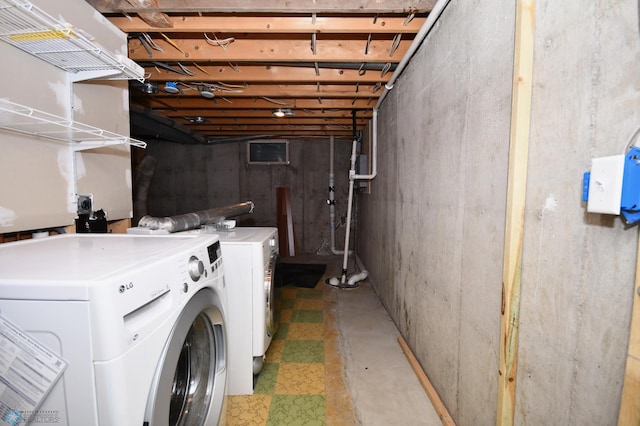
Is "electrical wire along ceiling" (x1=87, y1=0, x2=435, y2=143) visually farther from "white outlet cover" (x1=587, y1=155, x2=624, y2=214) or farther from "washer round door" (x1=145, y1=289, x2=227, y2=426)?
"washer round door" (x1=145, y1=289, x2=227, y2=426)

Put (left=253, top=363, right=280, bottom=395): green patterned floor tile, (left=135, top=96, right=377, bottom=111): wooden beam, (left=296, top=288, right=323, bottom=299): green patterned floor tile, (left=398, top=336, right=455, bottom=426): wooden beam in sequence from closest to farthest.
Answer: (left=398, top=336, right=455, bottom=426): wooden beam
(left=253, top=363, right=280, bottom=395): green patterned floor tile
(left=135, top=96, right=377, bottom=111): wooden beam
(left=296, top=288, right=323, bottom=299): green patterned floor tile

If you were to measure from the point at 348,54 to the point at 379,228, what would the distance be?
1.84 metres

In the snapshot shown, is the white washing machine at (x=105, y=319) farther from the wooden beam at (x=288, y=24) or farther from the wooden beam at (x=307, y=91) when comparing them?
the wooden beam at (x=307, y=91)

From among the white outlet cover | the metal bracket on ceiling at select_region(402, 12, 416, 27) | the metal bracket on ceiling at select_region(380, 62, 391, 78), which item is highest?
the metal bracket on ceiling at select_region(402, 12, 416, 27)

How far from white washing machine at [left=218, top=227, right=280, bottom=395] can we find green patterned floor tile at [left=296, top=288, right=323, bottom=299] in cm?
158

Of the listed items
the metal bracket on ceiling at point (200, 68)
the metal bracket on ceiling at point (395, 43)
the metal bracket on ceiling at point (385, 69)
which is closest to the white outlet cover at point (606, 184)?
the metal bracket on ceiling at point (395, 43)

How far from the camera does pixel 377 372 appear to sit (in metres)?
1.90

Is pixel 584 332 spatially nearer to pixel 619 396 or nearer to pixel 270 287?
pixel 619 396

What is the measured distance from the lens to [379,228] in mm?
3242

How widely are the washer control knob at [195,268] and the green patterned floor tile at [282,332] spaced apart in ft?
5.33

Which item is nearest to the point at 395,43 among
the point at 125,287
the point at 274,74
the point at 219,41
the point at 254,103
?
the point at 274,74

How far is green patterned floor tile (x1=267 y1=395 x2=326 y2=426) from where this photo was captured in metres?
1.50

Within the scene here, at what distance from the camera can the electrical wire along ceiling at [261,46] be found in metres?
1.63

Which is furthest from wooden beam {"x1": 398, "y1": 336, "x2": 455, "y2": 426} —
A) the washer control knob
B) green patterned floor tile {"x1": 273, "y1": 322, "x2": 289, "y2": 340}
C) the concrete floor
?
the washer control knob
